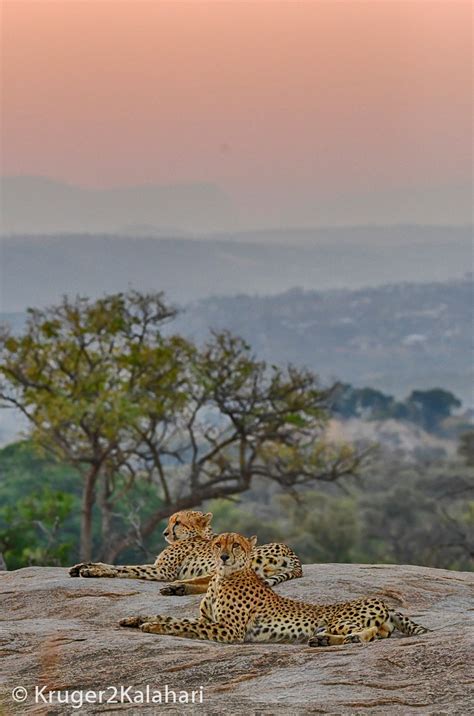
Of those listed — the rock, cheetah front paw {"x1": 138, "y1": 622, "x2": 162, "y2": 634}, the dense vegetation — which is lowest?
the rock

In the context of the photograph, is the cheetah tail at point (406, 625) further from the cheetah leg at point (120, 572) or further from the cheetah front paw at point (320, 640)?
the cheetah leg at point (120, 572)

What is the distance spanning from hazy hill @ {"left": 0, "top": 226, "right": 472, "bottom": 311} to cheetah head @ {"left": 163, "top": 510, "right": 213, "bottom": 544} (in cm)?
5887

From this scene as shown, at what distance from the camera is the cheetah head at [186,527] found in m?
8.80

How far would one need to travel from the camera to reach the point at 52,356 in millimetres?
23859

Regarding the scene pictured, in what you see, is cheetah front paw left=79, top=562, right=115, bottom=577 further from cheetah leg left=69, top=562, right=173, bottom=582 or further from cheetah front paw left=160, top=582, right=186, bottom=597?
cheetah front paw left=160, top=582, right=186, bottom=597

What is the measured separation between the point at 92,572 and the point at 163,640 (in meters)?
2.08

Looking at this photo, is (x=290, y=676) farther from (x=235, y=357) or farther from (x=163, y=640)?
(x=235, y=357)

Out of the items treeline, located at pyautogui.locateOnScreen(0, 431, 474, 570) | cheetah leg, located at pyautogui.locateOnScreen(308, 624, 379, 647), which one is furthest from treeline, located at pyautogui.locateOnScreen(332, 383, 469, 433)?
cheetah leg, located at pyautogui.locateOnScreen(308, 624, 379, 647)

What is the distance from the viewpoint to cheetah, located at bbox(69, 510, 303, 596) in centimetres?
813

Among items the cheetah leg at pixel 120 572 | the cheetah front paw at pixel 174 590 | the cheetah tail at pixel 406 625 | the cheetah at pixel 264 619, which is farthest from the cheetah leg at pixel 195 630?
the cheetah leg at pixel 120 572

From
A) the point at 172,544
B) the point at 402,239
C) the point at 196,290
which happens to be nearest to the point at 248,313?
the point at 196,290

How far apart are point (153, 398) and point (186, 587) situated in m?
16.3

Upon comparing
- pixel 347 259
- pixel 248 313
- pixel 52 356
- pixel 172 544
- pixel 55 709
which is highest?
pixel 347 259

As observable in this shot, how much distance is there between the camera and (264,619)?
687cm
